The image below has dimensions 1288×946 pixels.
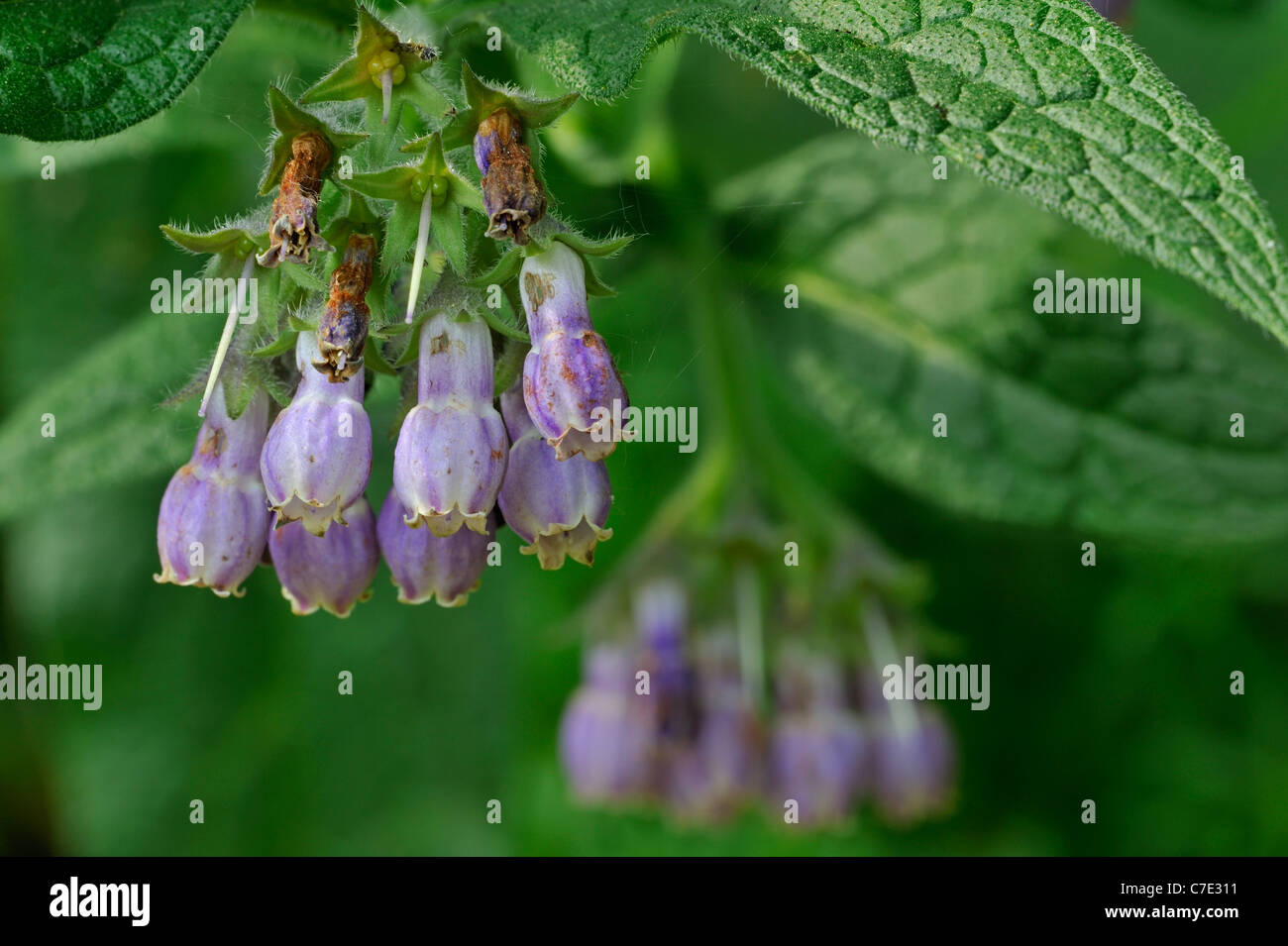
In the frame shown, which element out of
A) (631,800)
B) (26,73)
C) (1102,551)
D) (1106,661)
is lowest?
(631,800)

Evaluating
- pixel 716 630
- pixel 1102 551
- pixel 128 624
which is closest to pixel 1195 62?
pixel 1102 551

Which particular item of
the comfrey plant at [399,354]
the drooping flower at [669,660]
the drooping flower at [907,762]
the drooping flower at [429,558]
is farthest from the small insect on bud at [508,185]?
the drooping flower at [907,762]

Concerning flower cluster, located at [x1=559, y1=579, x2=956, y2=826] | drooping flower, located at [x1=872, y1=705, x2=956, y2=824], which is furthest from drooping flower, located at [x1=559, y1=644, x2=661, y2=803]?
drooping flower, located at [x1=872, y1=705, x2=956, y2=824]

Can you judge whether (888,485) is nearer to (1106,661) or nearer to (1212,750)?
(1106,661)

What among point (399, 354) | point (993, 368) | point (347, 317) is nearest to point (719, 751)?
point (993, 368)

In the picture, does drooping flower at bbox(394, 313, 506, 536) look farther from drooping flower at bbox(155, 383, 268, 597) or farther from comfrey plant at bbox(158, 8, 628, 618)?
drooping flower at bbox(155, 383, 268, 597)

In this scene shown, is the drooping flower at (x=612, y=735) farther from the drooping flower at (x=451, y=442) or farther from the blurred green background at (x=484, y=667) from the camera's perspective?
the drooping flower at (x=451, y=442)
